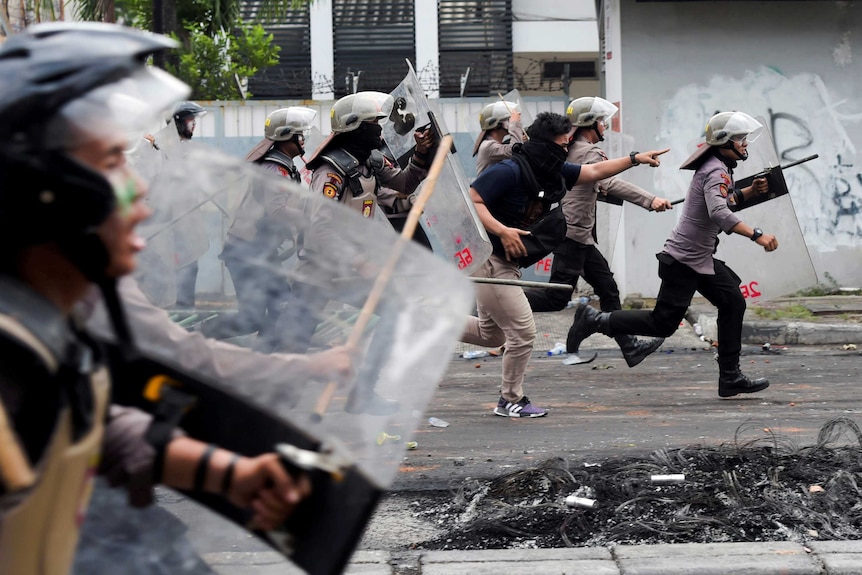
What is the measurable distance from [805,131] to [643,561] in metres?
9.03

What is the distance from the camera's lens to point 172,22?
13258 millimetres

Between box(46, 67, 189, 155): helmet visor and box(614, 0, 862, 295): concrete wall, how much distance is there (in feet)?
34.8

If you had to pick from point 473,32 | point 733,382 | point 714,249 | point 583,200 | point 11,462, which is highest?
point 473,32

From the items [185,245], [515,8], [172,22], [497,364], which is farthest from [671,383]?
[515,8]

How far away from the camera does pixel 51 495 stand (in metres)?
1.46

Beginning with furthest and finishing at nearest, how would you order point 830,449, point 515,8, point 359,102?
point 515,8 < point 359,102 < point 830,449

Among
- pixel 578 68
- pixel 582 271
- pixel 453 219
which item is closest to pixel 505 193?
pixel 453 219

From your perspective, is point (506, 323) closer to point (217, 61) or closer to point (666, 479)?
point (666, 479)

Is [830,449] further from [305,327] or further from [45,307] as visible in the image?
[45,307]

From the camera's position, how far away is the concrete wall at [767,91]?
468 inches

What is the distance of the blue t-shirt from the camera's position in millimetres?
6605

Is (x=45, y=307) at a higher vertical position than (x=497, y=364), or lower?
higher

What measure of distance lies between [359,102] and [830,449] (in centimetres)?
320

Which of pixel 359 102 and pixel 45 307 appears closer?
pixel 45 307
